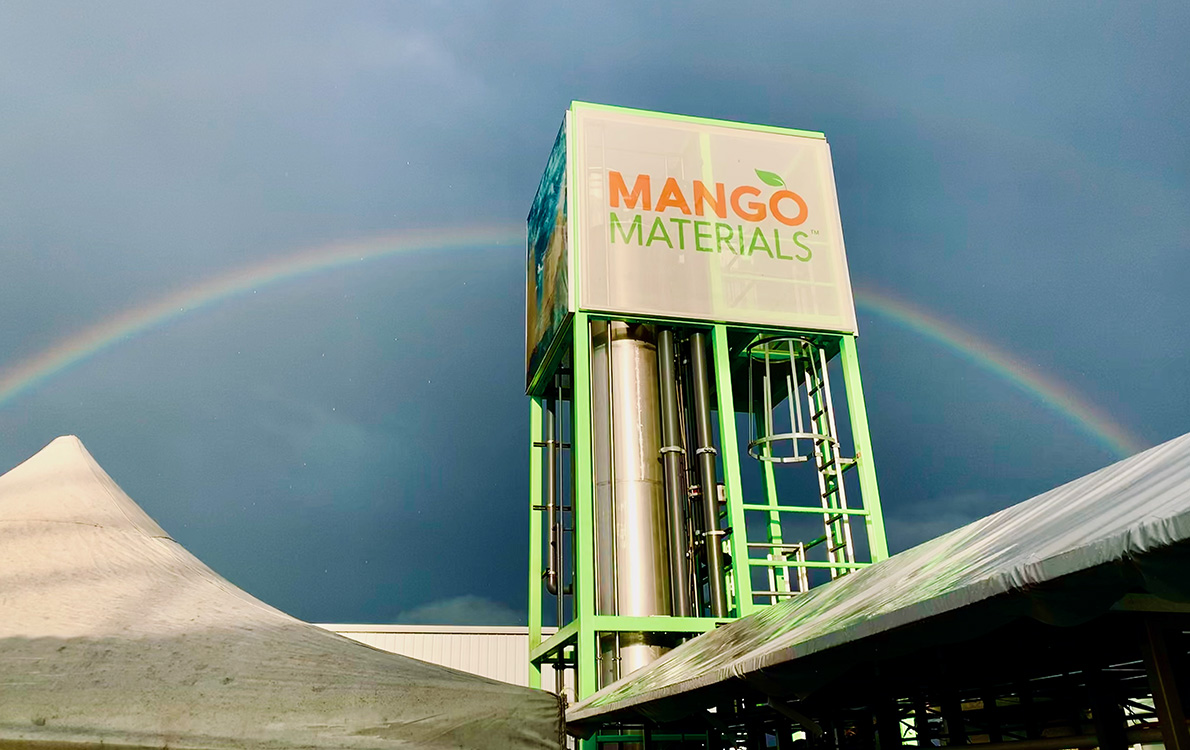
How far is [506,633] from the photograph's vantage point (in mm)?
26594

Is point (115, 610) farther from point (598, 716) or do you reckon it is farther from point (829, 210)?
point (829, 210)

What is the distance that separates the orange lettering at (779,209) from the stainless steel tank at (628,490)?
341cm

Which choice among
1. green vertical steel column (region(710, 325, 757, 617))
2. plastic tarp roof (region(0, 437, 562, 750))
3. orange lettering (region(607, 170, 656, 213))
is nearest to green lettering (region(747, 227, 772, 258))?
green vertical steel column (region(710, 325, 757, 617))

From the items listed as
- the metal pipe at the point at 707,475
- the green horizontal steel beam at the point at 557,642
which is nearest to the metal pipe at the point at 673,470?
the metal pipe at the point at 707,475

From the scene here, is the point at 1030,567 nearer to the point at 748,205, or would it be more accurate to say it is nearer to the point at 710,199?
the point at 710,199

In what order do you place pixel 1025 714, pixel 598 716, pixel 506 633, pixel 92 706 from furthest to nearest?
pixel 506 633
pixel 598 716
pixel 1025 714
pixel 92 706

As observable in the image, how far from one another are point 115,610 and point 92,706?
115cm

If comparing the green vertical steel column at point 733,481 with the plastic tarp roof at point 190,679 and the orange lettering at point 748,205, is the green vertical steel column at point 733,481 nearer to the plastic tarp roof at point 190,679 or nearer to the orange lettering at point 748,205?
the orange lettering at point 748,205

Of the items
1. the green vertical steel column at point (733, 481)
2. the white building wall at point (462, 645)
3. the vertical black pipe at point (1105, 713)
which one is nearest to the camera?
the vertical black pipe at point (1105, 713)

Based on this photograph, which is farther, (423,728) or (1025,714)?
(1025,714)

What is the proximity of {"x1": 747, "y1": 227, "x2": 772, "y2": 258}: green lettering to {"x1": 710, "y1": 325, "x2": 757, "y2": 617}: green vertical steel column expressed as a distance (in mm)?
1856

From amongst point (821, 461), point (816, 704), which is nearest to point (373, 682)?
point (816, 704)

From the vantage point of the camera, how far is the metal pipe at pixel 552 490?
17484 millimetres

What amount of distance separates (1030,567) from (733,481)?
39.2 ft
